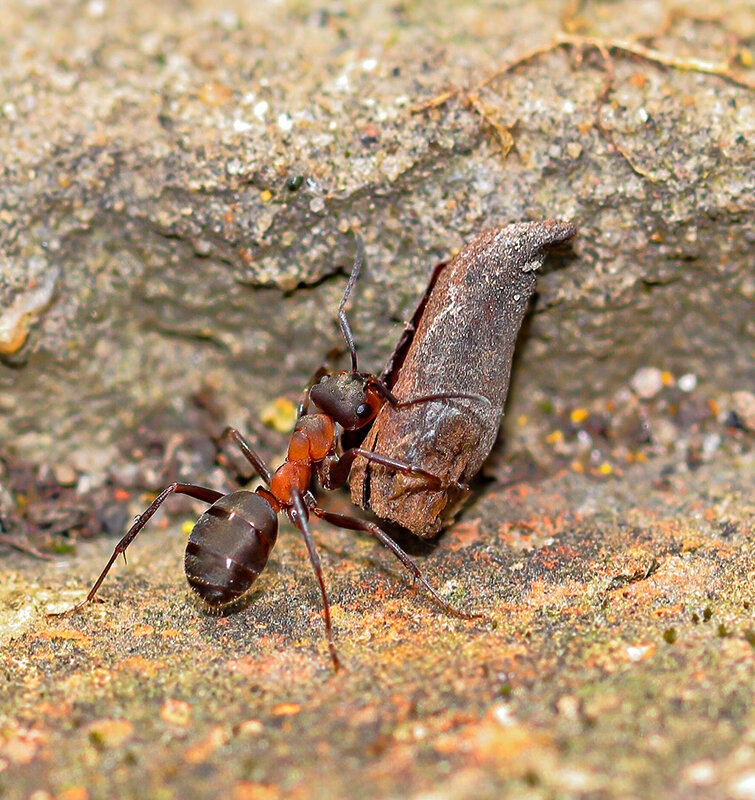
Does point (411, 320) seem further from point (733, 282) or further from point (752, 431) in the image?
point (752, 431)

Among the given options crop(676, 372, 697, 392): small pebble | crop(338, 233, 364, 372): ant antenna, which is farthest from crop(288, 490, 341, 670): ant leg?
crop(676, 372, 697, 392): small pebble

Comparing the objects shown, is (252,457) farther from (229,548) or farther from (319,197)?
(319,197)

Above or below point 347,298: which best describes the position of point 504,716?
below

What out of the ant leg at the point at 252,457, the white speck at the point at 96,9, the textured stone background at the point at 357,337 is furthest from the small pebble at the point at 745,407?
the white speck at the point at 96,9

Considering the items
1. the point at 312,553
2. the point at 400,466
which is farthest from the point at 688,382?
the point at 312,553

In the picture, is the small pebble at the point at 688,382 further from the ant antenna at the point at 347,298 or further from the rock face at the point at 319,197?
the ant antenna at the point at 347,298
